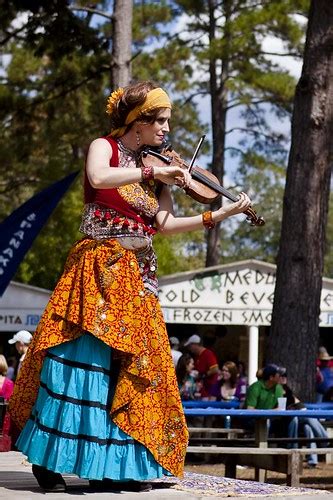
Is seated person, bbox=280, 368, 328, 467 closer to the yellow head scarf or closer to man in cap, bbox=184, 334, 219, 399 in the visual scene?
man in cap, bbox=184, 334, 219, 399

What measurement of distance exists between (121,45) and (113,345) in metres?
10.7

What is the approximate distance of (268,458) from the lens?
971 cm

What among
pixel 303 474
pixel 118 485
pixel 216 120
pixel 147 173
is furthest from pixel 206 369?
pixel 216 120

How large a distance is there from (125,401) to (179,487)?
539mm

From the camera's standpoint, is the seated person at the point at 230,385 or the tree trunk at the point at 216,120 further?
the tree trunk at the point at 216,120

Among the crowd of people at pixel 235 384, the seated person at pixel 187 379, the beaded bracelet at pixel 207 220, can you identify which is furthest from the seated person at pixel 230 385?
the beaded bracelet at pixel 207 220

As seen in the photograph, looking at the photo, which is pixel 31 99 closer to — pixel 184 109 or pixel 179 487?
pixel 184 109

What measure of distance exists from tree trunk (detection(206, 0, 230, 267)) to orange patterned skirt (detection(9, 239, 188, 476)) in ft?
71.4

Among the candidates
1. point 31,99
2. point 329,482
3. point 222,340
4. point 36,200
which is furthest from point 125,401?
point 222,340

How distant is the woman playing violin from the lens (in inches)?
184

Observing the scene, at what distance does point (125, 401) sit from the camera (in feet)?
15.4

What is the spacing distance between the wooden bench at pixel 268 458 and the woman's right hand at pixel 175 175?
4.19 m

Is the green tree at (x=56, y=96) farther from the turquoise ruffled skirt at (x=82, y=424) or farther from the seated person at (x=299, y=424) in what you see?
the turquoise ruffled skirt at (x=82, y=424)

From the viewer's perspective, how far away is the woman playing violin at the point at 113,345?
184 inches
